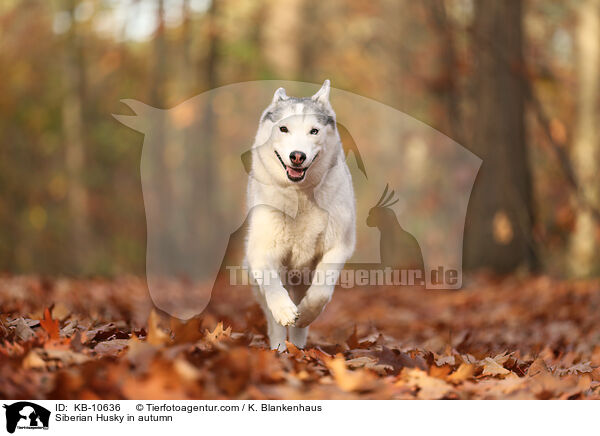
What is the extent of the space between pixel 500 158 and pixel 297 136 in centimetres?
780

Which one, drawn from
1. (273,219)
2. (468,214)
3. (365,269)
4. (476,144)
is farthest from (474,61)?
(273,219)

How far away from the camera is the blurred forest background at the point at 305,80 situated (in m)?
A: 11.5

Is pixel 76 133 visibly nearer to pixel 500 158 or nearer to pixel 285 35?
pixel 285 35

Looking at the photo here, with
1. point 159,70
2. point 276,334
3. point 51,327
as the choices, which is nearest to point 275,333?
point 276,334

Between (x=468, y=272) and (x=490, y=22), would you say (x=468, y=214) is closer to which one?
(x=468, y=272)

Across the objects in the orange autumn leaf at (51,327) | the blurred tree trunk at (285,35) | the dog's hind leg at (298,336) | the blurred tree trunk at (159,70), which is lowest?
the dog's hind leg at (298,336)

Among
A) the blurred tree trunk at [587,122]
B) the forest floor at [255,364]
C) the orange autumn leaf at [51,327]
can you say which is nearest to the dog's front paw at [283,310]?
the forest floor at [255,364]

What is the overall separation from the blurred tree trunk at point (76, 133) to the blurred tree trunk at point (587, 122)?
39.5 ft

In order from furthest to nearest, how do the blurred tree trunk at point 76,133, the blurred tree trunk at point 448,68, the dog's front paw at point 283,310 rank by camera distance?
the blurred tree trunk at point 76,133 < the blurred tree trunk at point 448,68 < the dog's front paw at point 283,310

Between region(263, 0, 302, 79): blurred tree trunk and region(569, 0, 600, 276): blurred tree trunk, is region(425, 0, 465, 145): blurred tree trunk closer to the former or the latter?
region(569, 0, 600, 276): blurred tree trunk

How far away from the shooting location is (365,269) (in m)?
6.20

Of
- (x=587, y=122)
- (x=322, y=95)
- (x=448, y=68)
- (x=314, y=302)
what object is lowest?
(x=314, y=302)
